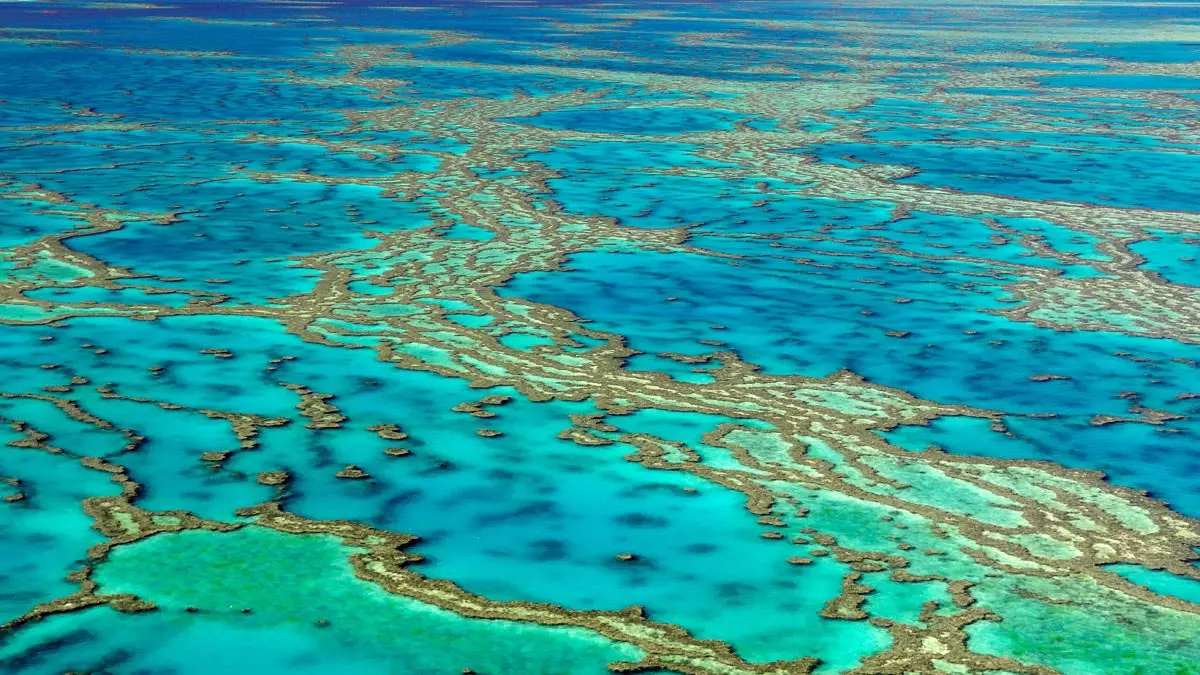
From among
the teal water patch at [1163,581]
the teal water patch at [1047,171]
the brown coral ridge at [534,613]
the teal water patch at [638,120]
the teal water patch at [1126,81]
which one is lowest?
the teal water patch at [1126,81]

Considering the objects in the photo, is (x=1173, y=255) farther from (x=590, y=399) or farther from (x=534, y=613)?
(x=534, y=613)

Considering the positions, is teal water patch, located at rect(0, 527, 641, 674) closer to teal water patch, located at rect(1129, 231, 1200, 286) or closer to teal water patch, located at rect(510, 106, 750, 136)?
teal water patch, located at rect(1129, 231, 1200, 286)

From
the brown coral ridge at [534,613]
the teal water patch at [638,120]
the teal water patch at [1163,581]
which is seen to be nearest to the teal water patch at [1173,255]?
the teal water patch at [1163,581]

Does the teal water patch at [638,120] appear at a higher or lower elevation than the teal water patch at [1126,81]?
higher

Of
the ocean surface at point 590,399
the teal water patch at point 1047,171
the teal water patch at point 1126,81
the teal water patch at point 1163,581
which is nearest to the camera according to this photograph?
the ocean surface at point 590,399

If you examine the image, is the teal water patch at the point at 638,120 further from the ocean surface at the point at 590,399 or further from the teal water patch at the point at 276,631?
the teal water patch at the point at 276,631

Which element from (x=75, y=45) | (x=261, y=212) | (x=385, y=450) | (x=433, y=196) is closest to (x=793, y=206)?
(x=433, y=196)

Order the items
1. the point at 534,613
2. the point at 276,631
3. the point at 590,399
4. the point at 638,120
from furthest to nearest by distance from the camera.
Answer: the point at 638,120, the point at 590,399, the point at 534,613, the point at 276,631

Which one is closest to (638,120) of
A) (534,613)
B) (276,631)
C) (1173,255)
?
(1173,255)

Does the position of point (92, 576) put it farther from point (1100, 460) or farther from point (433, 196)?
point (433, 196)
